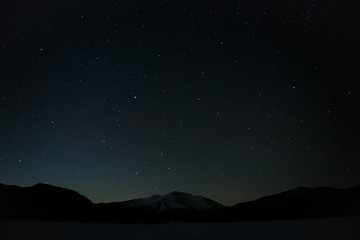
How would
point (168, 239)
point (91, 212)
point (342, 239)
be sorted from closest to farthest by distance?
point (342, 239), point (168, 239), point (91, 212)

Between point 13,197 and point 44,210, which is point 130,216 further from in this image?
point 13,197

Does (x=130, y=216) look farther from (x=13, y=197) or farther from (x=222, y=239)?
(x=222, y=239)

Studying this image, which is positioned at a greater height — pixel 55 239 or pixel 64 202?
pixel 64 202

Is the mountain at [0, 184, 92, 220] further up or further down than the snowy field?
further up

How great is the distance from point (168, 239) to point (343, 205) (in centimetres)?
19908

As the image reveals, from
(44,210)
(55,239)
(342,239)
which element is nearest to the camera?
(342,239)

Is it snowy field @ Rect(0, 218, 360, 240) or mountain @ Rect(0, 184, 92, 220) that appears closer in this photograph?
snowy field @ Rect(0, 218, 360, 240)

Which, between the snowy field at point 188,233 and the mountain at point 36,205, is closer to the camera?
the snowy field at point 188,233

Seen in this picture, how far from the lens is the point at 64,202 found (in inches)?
7800

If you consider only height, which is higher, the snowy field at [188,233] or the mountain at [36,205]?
the mountain at [36,205]

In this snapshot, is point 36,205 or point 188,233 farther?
point 36,205

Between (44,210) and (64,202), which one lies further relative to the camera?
(64,202)

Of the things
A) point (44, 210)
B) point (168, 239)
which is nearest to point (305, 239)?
point (168, 239)

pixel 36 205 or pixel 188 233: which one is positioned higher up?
pixel 36 205
